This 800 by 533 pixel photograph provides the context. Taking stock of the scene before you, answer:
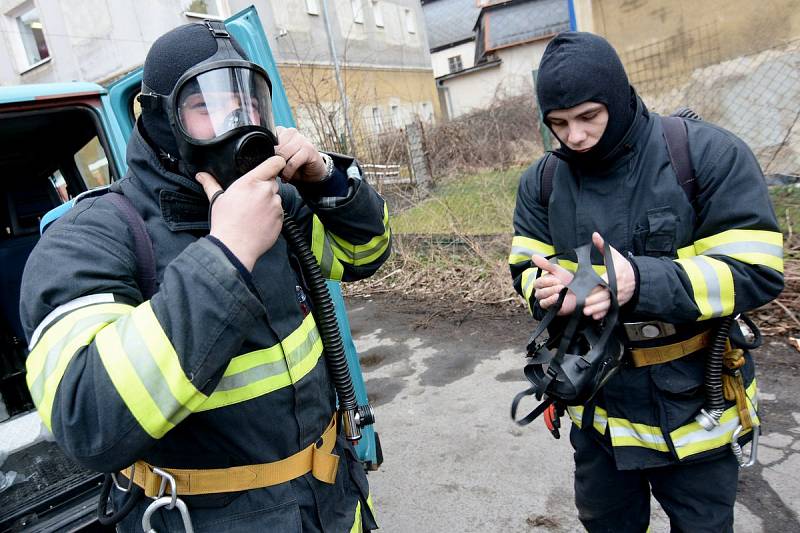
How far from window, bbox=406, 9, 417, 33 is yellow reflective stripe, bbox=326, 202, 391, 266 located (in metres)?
23.7

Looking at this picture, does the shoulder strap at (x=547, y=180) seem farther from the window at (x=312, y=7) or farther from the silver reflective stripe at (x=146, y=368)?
the window at (x=312, y=7)

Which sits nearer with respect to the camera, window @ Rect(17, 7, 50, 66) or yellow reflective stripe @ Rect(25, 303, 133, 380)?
yellow reflective stripe @ Rect(25, 303, 133, 380)

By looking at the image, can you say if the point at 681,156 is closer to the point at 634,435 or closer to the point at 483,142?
the point at 634,435

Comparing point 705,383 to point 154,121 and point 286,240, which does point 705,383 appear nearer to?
point 286,240

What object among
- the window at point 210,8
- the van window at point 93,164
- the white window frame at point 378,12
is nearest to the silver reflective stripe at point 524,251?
the van window at point 93,164

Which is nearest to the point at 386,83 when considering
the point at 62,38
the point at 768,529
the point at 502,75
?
the point at 502,75

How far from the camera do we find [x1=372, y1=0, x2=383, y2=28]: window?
69.3 feet

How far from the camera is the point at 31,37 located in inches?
620

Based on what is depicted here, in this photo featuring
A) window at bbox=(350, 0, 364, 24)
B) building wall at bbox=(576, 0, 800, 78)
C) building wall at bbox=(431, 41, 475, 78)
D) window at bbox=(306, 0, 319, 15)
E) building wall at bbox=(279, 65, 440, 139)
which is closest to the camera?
building wall at bbox=(576, 0, 800, 78)

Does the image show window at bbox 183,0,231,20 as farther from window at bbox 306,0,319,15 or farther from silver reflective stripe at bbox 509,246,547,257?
silver reflective stripe at bbox 509,246,547,257

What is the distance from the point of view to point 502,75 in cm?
2748

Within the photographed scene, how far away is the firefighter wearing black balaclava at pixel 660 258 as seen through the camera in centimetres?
155

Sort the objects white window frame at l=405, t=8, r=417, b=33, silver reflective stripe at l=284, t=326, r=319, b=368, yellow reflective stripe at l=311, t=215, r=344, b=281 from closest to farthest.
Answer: silver reflective stripe at l=284, t=326, r=319, b=368 < yellow reflective stripe at l=311, t=215, r=344, b=281 < white window frame at l=405, t=8, r=417, b=33

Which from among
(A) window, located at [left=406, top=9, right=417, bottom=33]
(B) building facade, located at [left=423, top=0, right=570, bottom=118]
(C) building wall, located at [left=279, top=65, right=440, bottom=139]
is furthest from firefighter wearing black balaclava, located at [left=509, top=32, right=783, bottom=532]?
(B) building facade, located at [left=423, top=0, right=570, bottom=118]
